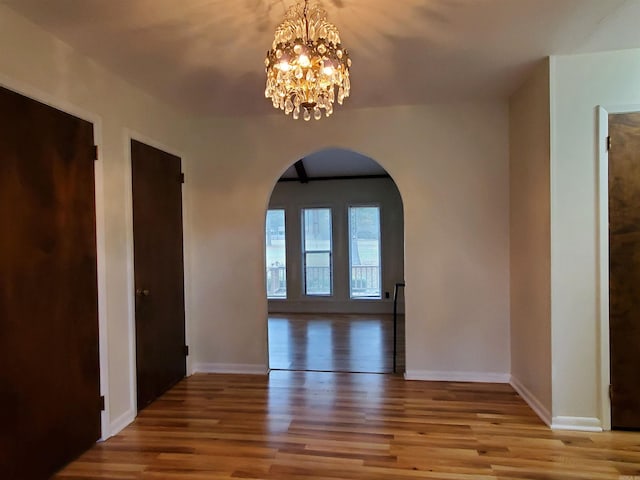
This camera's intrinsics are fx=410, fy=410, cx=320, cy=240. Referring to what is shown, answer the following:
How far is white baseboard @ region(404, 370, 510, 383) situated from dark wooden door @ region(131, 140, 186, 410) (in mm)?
2112

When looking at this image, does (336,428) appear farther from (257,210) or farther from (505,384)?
(257,210)

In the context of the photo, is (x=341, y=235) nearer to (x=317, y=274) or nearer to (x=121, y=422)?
(x=317, y=274)

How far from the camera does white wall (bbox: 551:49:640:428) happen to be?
8.68 feet

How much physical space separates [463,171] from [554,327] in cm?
151

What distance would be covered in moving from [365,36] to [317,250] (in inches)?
209

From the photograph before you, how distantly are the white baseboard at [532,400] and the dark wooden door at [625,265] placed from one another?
15.9 inches

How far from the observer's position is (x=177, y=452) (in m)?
2.52

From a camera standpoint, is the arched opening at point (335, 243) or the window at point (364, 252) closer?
the arched opening at point (335, 243)

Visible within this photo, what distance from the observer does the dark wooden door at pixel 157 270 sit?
10.2 ft

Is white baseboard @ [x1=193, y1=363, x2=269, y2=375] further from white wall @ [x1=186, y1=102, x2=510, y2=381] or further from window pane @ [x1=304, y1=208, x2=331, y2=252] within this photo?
window pane @ [x1=304, y1=208, x2=331, y2=252]

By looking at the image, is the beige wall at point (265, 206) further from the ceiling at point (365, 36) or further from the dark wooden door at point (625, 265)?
the dark wooden door at point (625, 265)

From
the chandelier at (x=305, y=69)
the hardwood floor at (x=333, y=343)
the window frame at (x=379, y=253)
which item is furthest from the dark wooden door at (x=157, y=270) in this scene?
the window frame at (x=379, y=253)

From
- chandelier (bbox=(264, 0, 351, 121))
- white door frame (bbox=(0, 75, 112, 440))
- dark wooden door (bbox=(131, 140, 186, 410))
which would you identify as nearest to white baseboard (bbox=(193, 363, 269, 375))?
dark wooden door (bbox=(131, 140, 186, 410))

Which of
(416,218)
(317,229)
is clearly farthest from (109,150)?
(317,229)
